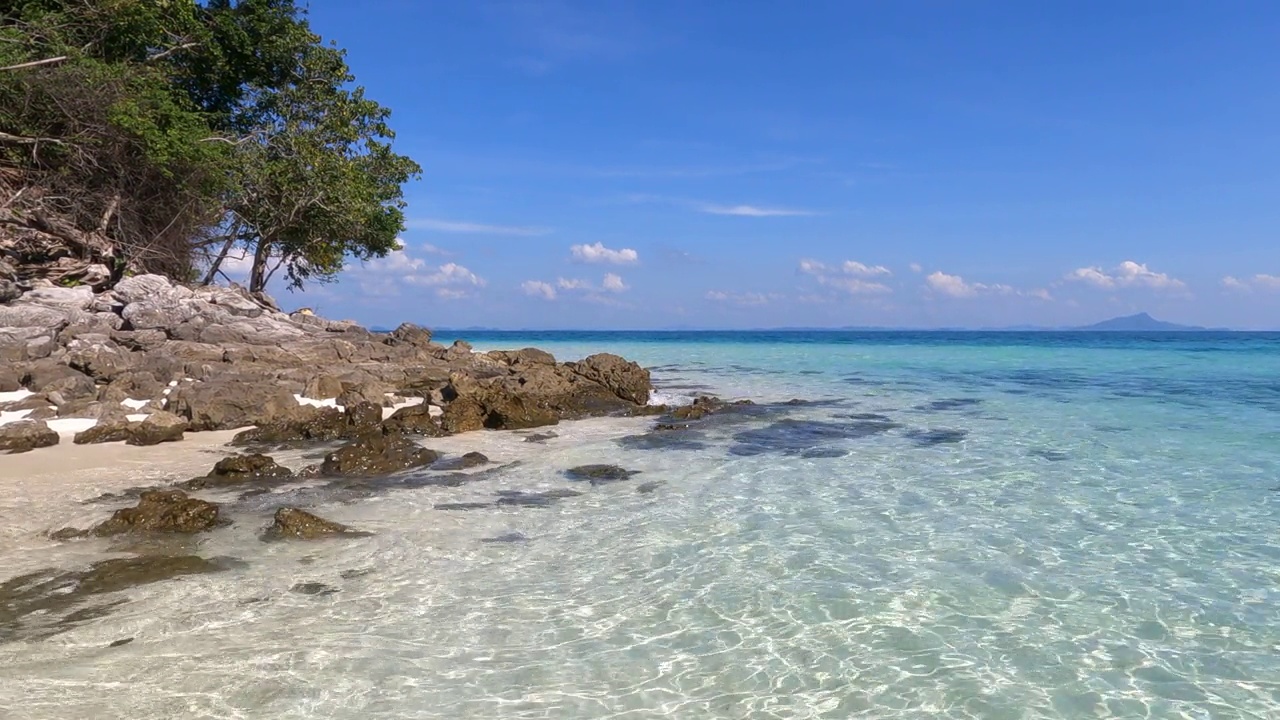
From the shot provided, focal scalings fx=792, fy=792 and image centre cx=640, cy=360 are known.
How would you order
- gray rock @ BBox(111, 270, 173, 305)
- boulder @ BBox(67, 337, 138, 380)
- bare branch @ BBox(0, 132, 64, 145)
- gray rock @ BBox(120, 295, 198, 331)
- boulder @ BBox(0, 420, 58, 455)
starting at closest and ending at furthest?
boulder @ BBox(0, 420, 58, 455) < boulder @ BBox(67, 337, 138, 380) < bare branch @ BBox(0, 132, 64, 145) < gray rock @ BBox(120, 295, 198, 331) < gray rock @ BBox(111, 270, 173, 305)

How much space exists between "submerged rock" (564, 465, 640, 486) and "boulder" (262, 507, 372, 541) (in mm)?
3361

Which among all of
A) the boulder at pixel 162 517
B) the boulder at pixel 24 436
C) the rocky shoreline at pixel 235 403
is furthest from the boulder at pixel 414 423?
the boulder at pixel 162 517

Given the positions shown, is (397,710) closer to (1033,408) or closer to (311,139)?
(1033,408)

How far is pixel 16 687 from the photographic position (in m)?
4.48

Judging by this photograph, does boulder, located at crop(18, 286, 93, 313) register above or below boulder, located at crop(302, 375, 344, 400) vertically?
above

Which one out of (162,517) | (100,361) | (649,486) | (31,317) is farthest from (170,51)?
(649,486)

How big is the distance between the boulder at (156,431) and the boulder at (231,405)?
67 centimetres

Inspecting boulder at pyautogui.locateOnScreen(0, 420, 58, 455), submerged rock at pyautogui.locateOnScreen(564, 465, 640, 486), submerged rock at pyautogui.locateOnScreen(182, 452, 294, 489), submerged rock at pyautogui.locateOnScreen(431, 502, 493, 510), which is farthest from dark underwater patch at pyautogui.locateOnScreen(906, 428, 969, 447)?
boulder at pyautogui.locateOnScreen(0, 420, 58, 455)

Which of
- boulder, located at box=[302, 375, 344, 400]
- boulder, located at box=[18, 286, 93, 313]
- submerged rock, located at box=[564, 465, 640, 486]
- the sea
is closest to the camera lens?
the sea

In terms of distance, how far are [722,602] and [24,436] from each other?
1095 centimetres

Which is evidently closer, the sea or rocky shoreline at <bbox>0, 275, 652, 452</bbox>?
the sea

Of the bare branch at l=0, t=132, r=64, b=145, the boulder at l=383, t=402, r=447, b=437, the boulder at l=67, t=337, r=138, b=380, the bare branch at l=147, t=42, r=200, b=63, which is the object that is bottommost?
the boulder at l=383, t=402, r=447, b=437

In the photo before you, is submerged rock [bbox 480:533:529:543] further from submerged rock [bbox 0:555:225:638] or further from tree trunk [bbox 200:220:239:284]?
tree trunk [bbox 200:220:239:284]

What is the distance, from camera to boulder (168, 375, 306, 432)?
13.6 metres
